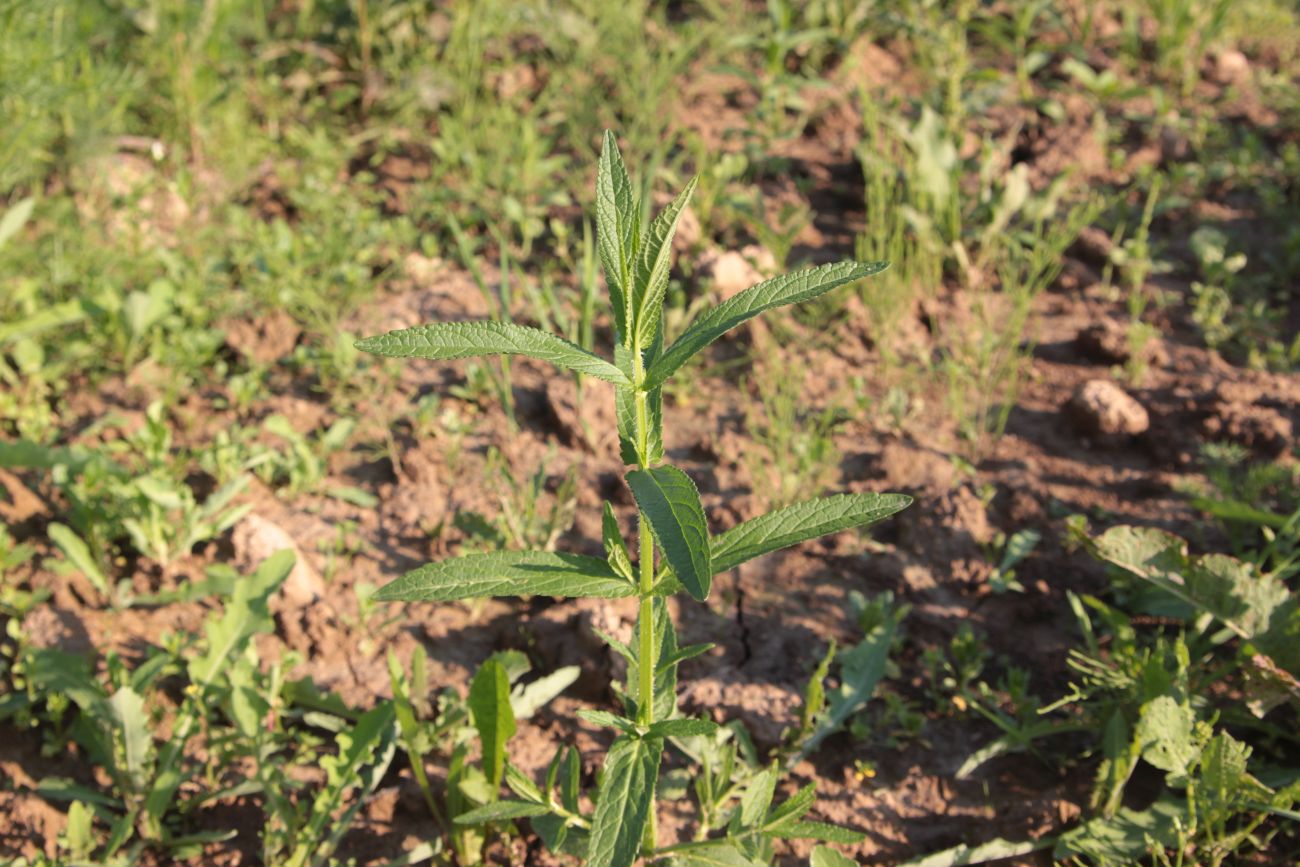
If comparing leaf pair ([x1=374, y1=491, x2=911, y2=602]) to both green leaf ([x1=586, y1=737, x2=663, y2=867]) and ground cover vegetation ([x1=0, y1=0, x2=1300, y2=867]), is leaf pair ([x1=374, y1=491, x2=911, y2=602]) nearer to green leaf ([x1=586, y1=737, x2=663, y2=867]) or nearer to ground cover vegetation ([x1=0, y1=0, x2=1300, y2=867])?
ground cover vegetation ([x1=0, y1=0, x2=1300, y2=867])

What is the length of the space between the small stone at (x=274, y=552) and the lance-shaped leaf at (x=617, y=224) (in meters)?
1.39

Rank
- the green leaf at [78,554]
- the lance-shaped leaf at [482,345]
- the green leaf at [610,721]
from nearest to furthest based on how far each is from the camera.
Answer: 1. the lance-shaped leaf at [482,345]
2. the green leaf at [610,721]
3. the green leaf at [78,554]

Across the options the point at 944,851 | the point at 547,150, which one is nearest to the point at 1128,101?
the point at 547,150

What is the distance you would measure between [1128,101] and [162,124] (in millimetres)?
3704

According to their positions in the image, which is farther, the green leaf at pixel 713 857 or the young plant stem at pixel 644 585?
the green leaf at pixel 713 857

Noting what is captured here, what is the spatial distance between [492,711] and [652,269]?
976 millimetres

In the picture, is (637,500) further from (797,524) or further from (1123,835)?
(1123,835)

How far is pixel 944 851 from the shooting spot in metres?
2.31

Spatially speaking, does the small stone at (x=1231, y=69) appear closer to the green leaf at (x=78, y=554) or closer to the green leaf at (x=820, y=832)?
the green leaf at (x=820, y=832)

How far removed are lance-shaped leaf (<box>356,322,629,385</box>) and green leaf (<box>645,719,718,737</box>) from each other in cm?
54

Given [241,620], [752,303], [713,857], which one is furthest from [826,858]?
[241,620]

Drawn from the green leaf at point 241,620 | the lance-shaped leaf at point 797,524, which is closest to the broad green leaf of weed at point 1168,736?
the lance-shaped leaf at point 797,524

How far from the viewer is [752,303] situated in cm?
177

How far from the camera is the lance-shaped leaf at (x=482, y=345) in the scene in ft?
5.45
